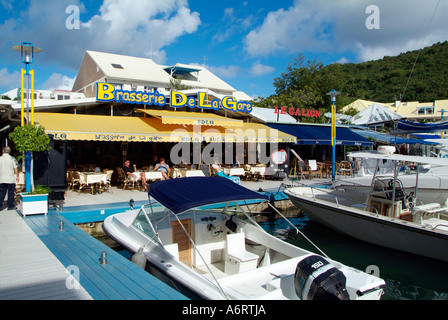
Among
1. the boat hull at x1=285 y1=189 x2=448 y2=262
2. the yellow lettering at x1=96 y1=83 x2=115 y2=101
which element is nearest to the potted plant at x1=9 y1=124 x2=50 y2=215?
the yellow lettering at x1=96 y1=83 x2=115 y2=101

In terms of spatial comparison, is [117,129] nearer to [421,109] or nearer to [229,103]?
[229,103]

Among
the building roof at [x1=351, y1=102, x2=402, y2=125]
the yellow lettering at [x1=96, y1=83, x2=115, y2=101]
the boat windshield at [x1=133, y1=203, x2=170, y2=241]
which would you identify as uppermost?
the building roof at [x1=351, y1=102, x2=402, y2=125]

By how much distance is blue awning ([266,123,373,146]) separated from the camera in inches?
632

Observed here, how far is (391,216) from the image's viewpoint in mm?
8109

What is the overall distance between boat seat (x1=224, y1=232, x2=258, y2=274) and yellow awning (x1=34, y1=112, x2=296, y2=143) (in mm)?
6131

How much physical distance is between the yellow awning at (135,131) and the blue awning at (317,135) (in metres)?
1.34

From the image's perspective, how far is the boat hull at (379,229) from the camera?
23.4ft

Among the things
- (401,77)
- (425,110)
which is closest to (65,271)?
(401,77)

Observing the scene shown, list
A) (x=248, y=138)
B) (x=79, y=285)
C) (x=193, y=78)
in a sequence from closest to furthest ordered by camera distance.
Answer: (x=79, y=285)
(x=248, y=138)
(x=193, y=78)

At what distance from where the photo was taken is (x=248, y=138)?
13.5 meters

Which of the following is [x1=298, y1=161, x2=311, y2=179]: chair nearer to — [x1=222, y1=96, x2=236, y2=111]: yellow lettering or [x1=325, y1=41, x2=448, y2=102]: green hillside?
[x1=222, y1=96, x2=236, y2=111]: yellow lettering
